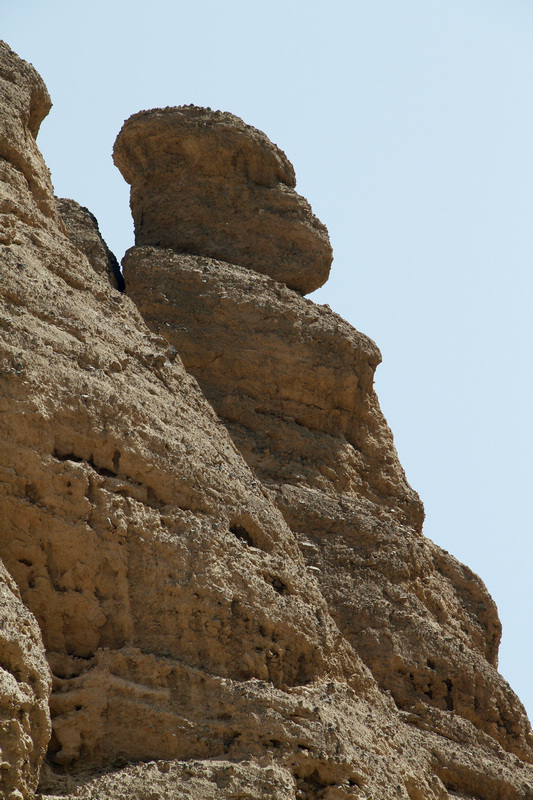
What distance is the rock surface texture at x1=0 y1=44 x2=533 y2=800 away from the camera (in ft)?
18.4

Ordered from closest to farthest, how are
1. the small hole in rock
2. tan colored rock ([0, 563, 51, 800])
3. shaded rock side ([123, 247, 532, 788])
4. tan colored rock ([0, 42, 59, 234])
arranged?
tan colored rock ([0, 563, 51, 800]), the small hole in rock, tan colored rock ([0, 42, 59, 234]), shaded rock side ([123, 247, 532, 788])

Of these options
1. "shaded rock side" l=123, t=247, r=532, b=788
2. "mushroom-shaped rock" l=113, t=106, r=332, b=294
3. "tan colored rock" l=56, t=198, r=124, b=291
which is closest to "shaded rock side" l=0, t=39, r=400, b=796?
"shaded rock side" l=123, t=247, r=532, b=788

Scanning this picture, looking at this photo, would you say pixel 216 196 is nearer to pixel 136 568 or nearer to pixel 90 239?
Answer: pixel 90 239

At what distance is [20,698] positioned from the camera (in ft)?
15.5

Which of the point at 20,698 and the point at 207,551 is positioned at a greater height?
the point at 207,551

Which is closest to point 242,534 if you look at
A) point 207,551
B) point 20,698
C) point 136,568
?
point 207,551

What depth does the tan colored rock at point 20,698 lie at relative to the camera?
4.62 meters

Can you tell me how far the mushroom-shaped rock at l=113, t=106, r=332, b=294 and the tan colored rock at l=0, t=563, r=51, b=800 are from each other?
6.33 meters

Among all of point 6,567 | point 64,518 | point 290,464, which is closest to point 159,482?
point 64,518

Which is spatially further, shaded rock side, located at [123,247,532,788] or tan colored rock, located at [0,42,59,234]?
shaded rock side, located at [123,247,532,788]

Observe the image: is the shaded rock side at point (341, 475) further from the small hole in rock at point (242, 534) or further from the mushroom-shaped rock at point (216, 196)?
the small hole in rock at point (242, 534)

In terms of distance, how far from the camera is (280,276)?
10.8 meters

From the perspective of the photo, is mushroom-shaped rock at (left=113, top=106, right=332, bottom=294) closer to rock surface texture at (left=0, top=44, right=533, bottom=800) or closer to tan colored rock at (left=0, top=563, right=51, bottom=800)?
rock surface texture at (left=0, top=44, right=533, bottom=800)

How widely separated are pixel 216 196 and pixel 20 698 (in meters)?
7.34
